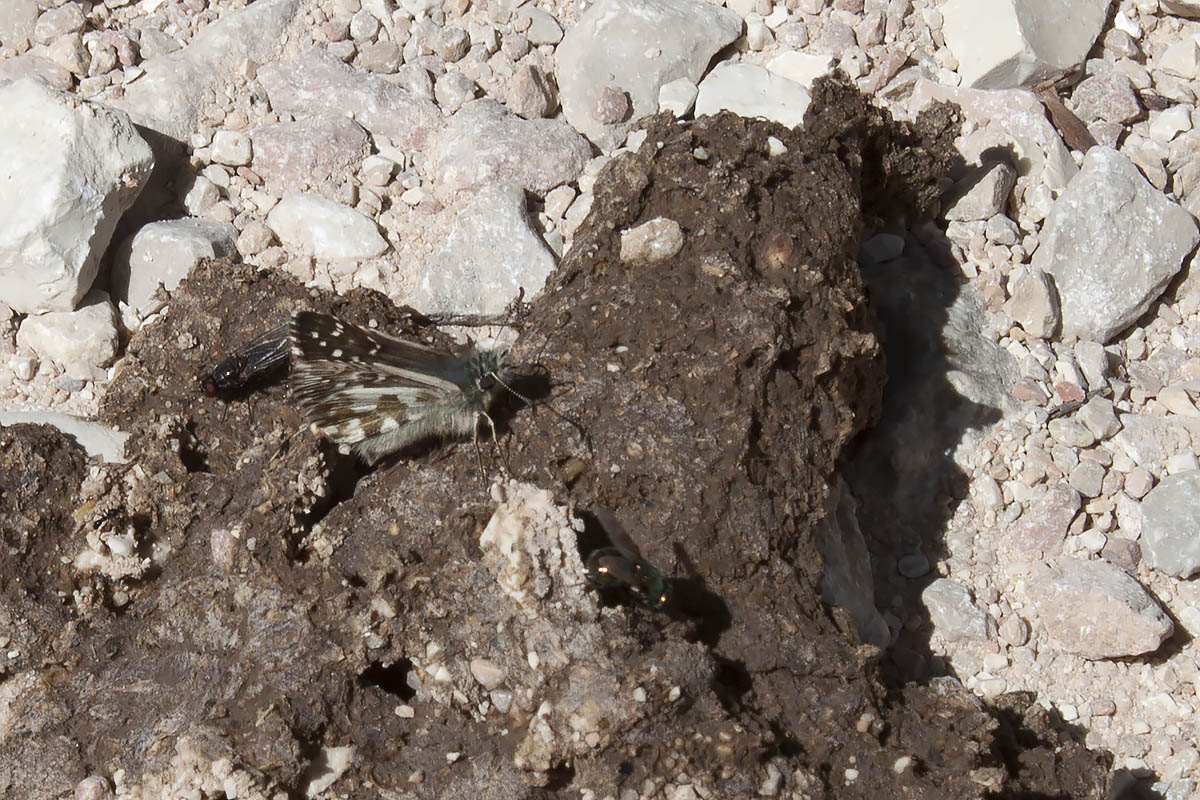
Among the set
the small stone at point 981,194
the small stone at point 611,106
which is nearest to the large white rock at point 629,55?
the small stone at point 611,106

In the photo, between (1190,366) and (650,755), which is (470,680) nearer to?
(650,755)

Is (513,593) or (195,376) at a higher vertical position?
(513,593)

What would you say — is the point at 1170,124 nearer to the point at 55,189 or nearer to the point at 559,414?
the point at 559,414

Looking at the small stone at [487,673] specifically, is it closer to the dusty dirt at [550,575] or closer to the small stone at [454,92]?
the dusty dirt at [550,575]

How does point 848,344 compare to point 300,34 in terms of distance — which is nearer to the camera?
point 848,344

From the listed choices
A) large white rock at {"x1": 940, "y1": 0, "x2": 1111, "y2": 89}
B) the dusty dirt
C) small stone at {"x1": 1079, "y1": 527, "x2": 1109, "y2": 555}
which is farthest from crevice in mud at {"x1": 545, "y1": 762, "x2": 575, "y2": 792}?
large white rock at {"x1": 940, "y1": 0, "x2": 1111, "y2": 89}

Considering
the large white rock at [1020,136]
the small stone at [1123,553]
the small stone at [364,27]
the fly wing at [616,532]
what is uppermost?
the large white rock at [1020,136]

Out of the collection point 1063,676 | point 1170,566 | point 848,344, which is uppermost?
point 848,344

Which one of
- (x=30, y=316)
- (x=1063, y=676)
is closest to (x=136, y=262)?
(x=30, y=316)
